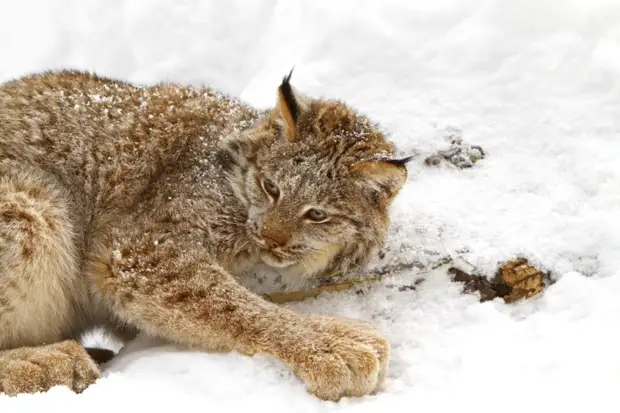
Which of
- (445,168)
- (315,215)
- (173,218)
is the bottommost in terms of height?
(173,218)

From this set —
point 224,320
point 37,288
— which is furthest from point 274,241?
point 37,288

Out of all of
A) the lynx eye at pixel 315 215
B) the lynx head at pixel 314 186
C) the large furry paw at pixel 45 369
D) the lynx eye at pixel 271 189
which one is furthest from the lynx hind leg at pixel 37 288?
the lynx eye at pixel 315 215

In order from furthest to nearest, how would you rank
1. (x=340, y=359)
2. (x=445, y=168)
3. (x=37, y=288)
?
(x=445, y=168) < (x=37, y=288) < (x=340, y=359)

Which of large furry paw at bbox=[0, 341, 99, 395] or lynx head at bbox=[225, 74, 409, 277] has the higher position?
lynx head at bbox=[225, 74, 409, 277]

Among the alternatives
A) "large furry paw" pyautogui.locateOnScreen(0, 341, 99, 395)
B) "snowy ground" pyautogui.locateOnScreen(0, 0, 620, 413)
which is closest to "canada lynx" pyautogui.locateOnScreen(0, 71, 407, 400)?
"large furry paw" pyautogui.locateOnScreen(0, 341, 99, 395)

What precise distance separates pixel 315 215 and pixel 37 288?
1573 mm

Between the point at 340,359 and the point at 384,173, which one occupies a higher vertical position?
the point at 384,173

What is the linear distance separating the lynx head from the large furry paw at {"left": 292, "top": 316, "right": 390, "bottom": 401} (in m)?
0.52

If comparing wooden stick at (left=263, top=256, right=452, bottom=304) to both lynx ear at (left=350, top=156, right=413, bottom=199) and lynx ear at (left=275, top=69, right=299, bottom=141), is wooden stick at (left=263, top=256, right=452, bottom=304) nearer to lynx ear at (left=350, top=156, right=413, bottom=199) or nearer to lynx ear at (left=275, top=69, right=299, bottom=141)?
lynx ear at (left=350, top=156, right=413, bottom=199)

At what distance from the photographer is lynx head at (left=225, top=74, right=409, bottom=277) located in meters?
4.02

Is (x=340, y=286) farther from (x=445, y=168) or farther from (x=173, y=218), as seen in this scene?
(x=445, y=168)

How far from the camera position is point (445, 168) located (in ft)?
15.9

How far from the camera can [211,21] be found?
23.4 feet

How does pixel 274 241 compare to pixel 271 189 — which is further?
pixel 271 189
